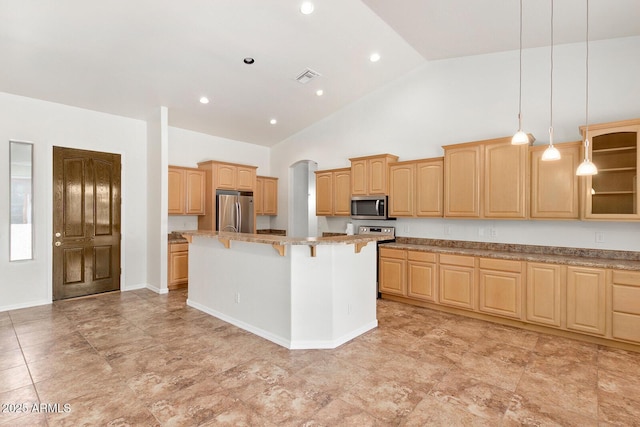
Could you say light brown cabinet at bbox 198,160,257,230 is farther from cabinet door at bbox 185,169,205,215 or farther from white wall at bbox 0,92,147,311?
white wall at bbox 0,92,147,311

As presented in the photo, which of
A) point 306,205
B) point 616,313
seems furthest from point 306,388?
point 306,205

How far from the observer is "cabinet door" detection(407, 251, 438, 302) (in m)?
4.51

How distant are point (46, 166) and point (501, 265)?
254 inches

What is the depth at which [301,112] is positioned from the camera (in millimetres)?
6086

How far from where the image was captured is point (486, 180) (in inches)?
166

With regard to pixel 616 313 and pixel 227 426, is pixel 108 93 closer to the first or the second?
pixel 227 426

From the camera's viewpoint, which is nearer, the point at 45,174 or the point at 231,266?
the point at 231,266

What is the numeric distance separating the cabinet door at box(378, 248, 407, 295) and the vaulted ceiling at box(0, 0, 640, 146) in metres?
2.88

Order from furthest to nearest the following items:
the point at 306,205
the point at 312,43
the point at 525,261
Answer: the point at 306,205 → the point at 312,43 → the point at 525,261

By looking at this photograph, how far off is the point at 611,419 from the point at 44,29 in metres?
5.97

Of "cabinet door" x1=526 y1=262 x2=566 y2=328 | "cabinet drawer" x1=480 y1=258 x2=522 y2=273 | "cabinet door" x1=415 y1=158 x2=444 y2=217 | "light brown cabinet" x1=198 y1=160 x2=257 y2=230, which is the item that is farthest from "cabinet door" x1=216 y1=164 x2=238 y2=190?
"cabinet door" x1=526 y1=262 x2=566 y2=328

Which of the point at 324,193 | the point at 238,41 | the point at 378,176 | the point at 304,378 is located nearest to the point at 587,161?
the point at 304,378

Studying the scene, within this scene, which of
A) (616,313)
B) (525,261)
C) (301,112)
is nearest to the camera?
(616,313)

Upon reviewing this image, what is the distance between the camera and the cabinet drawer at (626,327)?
3.15m
